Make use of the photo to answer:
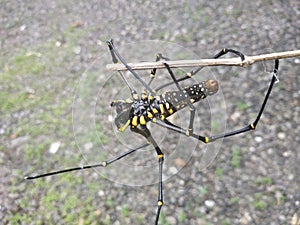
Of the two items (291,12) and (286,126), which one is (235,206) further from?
(291,12)

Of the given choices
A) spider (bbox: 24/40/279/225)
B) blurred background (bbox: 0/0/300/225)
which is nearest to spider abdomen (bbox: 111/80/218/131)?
spider (bbox: 24/40/279/225)

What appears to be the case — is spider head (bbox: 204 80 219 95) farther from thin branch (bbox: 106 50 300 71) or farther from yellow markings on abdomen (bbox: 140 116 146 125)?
yellow markings on abdomen (bbox: 140 116 146 125)

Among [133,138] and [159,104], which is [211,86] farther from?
[133,138]

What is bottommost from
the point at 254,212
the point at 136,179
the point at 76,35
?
the point at 254,212

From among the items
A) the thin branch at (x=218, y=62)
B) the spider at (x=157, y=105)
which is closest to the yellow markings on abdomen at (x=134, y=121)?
the spider at (x=157, y=105)

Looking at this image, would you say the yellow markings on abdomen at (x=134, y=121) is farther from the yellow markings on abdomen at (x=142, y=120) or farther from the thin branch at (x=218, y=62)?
the thin branch at (x=218, y=62)

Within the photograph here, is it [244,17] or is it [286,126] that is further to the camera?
[244,17]

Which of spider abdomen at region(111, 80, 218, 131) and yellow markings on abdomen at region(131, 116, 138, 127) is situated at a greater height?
spider abdomen at region(111, 80, 218, 131)

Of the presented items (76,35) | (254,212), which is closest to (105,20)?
(76,35)
